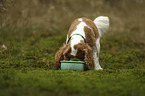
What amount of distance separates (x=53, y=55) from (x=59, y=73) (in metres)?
1.91

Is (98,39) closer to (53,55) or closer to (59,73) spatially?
(53,55)

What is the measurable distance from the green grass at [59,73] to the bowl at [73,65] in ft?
0.39

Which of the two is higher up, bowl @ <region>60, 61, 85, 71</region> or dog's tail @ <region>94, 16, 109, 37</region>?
dog's tail @ <region>94, 16, 109, 37</region>

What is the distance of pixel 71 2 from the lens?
13570 millimetres

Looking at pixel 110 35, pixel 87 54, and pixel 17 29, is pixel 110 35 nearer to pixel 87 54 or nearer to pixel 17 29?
pixel 17 29

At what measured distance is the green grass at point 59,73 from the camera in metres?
2.15

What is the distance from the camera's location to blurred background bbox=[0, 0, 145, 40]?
7223mm

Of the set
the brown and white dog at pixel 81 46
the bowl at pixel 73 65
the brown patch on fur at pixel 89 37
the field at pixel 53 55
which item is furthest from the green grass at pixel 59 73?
the brown patch on fur at pixel 89 37

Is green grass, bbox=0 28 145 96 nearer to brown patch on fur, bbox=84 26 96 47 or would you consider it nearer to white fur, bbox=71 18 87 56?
white fur, bbox=71 18 87 56

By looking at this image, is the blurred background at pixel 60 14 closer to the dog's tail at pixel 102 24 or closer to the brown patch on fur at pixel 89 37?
the brown patch on fur at pixel 89 37

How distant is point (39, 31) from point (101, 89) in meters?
6.09

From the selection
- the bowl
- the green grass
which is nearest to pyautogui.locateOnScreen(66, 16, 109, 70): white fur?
the bowl

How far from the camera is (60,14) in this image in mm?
11273

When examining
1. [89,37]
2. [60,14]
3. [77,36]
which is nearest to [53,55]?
[89,37]
